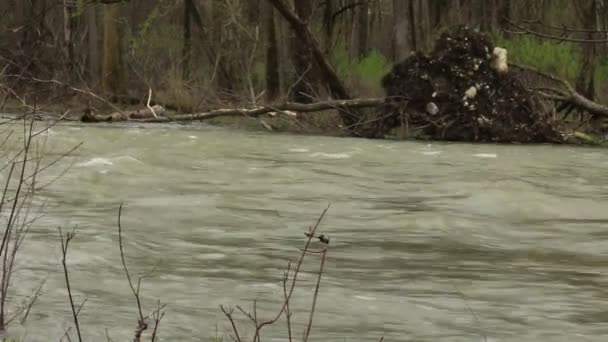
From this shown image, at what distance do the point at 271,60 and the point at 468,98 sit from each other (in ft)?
26.6

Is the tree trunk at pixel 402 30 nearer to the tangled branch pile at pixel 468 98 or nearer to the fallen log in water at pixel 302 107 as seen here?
the fallen log in water at pixel 302 107

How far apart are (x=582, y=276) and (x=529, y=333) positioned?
1.47 metres

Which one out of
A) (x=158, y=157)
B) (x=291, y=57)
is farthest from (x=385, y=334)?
(x=291, y=57)

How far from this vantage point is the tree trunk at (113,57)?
2511 centimetres

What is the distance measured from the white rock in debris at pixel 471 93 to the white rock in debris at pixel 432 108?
0.42 meters

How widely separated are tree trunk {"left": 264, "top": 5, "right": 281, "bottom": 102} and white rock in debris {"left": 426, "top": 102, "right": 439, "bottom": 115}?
A: 6.96 m

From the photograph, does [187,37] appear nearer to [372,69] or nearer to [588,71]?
[372,69]

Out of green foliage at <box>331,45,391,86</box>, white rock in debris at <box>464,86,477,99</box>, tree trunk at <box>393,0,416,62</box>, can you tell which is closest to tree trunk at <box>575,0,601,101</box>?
tree trunk at <box>393,0,416,62</box>

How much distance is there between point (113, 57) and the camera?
25766 millimetres

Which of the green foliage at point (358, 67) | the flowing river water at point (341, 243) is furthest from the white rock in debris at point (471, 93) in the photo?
the green foliage at point (358, 67)

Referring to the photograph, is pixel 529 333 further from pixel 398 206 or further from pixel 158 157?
pixel 158 157

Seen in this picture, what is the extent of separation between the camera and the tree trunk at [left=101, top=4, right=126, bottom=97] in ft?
82.4

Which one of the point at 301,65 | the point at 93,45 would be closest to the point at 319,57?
the point at 301,65

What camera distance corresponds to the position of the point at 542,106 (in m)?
16.1
